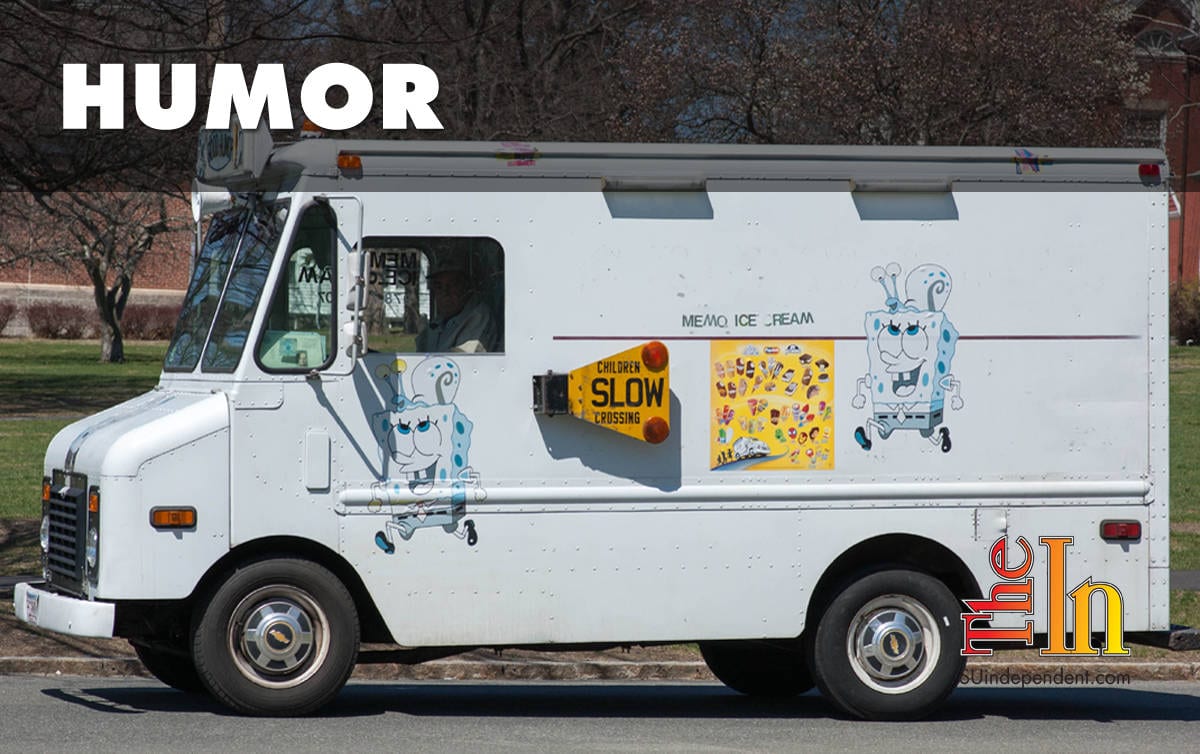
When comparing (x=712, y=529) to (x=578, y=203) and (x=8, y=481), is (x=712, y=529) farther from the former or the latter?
(x=8, y=481)

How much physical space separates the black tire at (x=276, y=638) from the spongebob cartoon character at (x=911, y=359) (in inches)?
110

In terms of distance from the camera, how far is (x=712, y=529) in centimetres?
880

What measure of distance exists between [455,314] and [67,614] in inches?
92.5

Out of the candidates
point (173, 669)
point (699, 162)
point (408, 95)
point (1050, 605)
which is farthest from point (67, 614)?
point (408, 95)

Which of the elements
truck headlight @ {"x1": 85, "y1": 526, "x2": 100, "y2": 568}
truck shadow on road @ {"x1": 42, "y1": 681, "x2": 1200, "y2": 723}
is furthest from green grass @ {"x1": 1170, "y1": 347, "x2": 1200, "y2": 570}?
truck headlight @ {"x1": 85, "y1": 526, "x2": 100, "y2": 568}

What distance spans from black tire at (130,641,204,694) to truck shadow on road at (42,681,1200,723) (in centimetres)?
7

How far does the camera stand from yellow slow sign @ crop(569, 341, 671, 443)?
866cm

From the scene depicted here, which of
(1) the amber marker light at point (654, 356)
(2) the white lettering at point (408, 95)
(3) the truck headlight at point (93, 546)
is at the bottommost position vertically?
(3) the truck headlight at point (93, 546)

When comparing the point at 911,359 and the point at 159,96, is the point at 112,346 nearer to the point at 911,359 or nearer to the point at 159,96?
the point at 159,96

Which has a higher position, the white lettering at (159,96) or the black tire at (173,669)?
the white lettering at (159,96)

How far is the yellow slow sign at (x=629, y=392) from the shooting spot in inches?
341

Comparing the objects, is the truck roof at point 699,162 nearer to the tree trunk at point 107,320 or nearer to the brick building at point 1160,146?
the brick building at point 1160,146

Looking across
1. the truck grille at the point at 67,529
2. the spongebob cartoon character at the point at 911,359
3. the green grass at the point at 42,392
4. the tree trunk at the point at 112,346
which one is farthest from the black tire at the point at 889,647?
the tree trunk at the point at 112,346

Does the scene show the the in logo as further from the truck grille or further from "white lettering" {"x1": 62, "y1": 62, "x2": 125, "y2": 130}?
"white lettering" {"x1": 62, "y1": 62, "x2": 125, "y2": 130}
